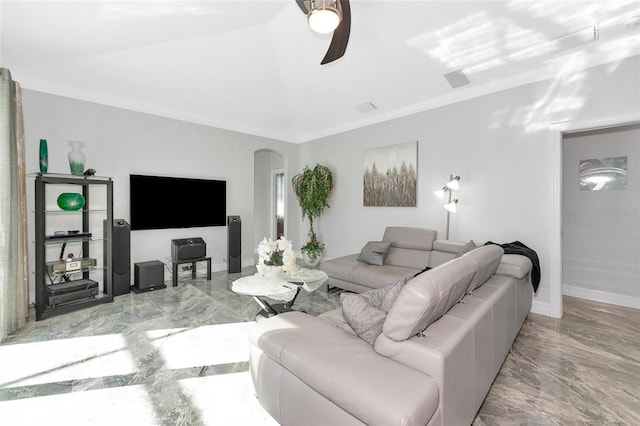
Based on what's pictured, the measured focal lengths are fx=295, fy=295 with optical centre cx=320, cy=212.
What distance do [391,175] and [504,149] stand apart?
1659 millimetres

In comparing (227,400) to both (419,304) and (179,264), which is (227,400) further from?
(179,264)

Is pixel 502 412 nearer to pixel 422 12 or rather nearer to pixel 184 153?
pixel 422 12

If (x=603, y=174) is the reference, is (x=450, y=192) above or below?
below

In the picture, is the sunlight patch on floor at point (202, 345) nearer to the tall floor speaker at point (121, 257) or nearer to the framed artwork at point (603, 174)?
the tall floor speaker at point (121, 257)

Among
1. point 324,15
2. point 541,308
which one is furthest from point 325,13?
point 541,308

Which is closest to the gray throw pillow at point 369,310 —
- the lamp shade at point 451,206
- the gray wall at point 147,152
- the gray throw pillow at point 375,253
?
the gray throw pillow at point 375,253

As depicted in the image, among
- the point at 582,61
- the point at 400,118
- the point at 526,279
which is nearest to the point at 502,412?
the point at 526,279

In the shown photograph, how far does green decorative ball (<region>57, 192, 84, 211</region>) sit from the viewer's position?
3566 millimetres

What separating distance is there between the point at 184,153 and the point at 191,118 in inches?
24.3

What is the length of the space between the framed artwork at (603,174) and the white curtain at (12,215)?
22.3ft

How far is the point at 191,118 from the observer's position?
503 centimetres

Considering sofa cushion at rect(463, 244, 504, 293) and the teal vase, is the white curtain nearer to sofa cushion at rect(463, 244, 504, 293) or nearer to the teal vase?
the teal vase

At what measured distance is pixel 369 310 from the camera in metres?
1.69

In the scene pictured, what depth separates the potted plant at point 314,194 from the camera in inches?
225
